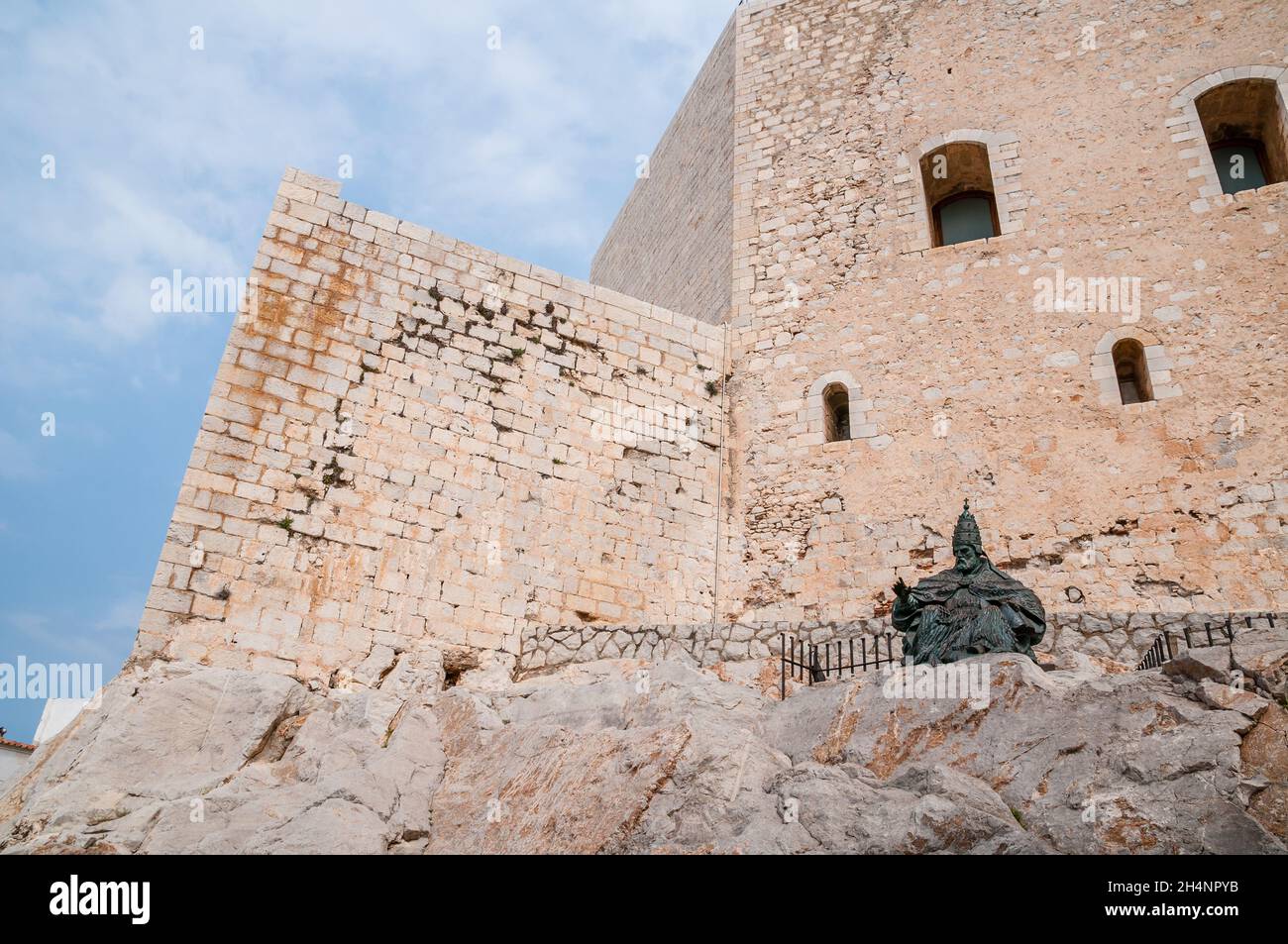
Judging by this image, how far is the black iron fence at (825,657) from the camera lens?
25.6ft

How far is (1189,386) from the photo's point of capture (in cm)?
948

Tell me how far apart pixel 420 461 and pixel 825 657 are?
429 cm

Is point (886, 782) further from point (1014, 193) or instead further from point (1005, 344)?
point (1014, 193)

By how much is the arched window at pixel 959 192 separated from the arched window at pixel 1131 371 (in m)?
A: 2.48

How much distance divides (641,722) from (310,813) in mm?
2255

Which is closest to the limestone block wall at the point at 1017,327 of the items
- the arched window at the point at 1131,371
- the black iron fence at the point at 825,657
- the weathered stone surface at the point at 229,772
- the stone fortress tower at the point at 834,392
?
the stone fortress tower at the point at 834,392

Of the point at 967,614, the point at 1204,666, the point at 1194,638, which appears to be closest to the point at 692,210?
the point at 967,614

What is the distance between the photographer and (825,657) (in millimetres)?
8281

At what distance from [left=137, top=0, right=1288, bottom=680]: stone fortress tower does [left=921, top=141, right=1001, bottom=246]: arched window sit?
0.05m

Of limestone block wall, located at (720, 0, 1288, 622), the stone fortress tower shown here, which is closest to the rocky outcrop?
the stone fortress tower

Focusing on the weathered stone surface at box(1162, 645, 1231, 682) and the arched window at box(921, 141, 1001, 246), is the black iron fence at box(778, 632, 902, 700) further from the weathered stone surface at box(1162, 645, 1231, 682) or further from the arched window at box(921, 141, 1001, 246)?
the arched window at box(921, 141, 1001, 246)

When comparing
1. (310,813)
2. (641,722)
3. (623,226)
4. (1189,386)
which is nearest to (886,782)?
(641,722)

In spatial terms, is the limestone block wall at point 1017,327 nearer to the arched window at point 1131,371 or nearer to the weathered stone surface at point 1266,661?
the arched window at point 1131,371

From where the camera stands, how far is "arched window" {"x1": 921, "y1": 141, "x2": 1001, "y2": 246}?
1190 cm
